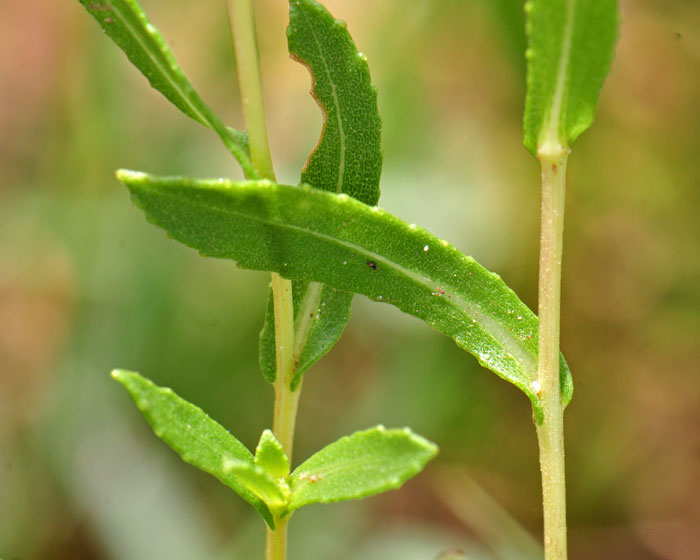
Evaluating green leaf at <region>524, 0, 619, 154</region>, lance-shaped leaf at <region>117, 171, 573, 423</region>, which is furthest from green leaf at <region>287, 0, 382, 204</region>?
green leaf at <region>524, 0, 619, 154</region>

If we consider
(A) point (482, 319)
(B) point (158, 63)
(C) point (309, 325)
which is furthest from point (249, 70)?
(A) point (482, 319)

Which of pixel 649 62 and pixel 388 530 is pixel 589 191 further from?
pixel 388 530

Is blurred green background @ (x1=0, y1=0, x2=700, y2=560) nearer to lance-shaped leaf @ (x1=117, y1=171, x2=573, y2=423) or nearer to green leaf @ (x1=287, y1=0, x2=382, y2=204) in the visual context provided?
lance-shaped leaf @ (x1=117, y1=171, x2=573, y2=423)

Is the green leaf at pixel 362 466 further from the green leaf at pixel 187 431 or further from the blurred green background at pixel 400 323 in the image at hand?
the blurred green background at pixel 400 323

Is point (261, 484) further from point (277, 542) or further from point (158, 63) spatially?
point (158, 63)

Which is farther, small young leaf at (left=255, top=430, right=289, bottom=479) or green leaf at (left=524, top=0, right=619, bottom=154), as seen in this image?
small young leaf at (left=255, top=430, right=289, bottom=479)

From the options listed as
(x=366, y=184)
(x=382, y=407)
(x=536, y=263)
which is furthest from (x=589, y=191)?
(x=366, y=184)

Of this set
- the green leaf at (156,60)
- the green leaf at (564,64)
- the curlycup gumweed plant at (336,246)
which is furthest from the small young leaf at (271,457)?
the green leaf at (564,64)
